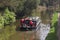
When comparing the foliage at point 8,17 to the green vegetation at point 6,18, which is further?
the foliage at point 8,17

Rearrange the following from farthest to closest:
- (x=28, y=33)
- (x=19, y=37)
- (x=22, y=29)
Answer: (x=22, y=29) < (x=28, y=33) < (x=19, y=37)

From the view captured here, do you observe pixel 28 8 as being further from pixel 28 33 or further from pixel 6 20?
pixel 28 33

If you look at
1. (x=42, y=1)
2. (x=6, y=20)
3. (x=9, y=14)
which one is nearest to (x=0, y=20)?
(x=6, y=20)

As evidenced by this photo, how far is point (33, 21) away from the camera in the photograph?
30734 millimetres

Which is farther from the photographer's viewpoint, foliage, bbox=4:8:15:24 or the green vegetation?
foliage, bbox=4:8:15:24

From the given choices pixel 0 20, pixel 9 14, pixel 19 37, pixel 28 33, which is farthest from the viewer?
pixel 9 14

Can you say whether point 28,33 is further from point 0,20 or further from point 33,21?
point 0,20

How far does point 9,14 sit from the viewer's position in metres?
37.0

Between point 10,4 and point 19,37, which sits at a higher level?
point 10,4

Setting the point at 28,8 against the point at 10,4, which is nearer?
the point at 10,4

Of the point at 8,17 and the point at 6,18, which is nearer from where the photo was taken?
the point at 6,18

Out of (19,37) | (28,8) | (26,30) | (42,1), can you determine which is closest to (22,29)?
(26,30)

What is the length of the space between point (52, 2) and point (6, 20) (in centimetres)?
5031

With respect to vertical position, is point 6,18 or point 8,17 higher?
point 8,17
